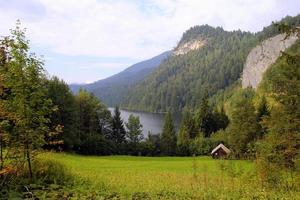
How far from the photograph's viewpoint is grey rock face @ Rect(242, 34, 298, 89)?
485ft

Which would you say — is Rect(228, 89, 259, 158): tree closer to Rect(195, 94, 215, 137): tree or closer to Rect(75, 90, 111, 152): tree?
Rect(75, 90, 111, 152): tree

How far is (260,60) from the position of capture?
154m

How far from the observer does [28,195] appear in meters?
9.79

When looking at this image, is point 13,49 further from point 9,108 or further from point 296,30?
point 296,30

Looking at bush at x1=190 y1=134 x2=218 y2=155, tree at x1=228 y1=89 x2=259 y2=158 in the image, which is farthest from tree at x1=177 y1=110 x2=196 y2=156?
tree at x1=228 y1=89 x2=259 y2=158

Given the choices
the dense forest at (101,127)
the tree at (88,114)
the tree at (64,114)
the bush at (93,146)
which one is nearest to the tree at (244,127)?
the dense forest at (101,127)

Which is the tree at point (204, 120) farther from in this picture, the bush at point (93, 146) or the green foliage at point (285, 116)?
the green foliage at point (285, 116)

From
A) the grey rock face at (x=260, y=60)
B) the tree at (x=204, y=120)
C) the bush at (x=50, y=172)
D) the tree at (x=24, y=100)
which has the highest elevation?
the grey rock face at (x=260, y=60)

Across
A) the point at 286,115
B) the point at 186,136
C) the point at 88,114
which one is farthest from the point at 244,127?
the point at 88,114

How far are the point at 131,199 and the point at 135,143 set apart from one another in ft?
204

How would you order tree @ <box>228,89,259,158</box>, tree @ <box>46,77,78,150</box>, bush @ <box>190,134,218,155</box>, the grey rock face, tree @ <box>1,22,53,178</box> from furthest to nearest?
1. the grey rock face
2. bush @ <box>190,134,218,155</box>
3. tree @ <box>46,77,78,150</box>
4. tree @ <box>228,89,259,158</box>
5. tree @ <box>1,22,53,178</box>

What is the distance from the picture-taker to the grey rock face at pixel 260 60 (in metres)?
148

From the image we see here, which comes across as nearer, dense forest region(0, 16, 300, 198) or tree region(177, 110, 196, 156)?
dense forest region(0, 16, 300, 198)

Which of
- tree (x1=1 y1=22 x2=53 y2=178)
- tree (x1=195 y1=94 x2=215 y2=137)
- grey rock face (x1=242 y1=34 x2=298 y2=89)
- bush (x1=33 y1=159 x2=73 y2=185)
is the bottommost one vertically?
bush (x1=33 y1=159 x2=73 y2=185)
